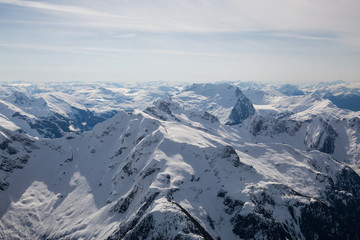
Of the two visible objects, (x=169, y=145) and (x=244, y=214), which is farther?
(x=169, y=145)

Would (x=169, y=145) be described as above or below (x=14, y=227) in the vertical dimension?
above

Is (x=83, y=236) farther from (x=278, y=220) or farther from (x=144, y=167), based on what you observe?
(x=278, y=220)

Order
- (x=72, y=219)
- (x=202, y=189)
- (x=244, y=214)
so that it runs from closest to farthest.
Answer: (x=244, y=214)
(x=202, y=189)
(x=72, y=219)

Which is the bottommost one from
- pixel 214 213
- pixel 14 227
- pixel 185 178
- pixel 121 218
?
pixel 14 227

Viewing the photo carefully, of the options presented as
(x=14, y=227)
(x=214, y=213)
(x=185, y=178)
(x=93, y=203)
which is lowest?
(x=14, y=227)

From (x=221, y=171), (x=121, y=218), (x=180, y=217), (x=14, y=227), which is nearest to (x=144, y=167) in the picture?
(x=121, y=218)

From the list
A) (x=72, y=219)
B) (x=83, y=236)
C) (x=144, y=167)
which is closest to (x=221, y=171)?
(x=144, y=167)

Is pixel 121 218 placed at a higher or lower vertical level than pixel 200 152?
lower

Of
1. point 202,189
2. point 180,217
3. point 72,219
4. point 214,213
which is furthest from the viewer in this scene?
point 72,219

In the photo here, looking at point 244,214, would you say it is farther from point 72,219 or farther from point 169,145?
point 72,219
